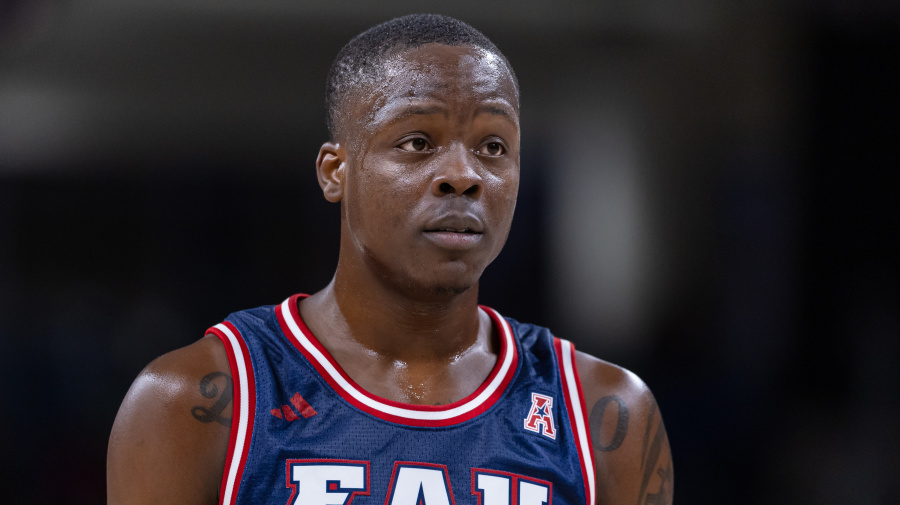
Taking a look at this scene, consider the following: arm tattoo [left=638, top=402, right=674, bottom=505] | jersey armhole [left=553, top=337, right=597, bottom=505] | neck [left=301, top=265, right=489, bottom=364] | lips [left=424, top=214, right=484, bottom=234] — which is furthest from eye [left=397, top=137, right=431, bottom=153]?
arm tattoo [left=638, top=402, right=674, bottom=505]

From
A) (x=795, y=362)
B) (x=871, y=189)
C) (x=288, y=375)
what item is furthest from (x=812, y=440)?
(x=288, y=375)

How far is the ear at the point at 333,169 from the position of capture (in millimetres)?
1457

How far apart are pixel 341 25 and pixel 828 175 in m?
1.84

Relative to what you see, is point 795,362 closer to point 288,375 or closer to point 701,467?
point 701,467

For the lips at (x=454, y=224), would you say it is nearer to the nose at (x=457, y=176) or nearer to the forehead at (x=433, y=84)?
the nose at (x=457, y=176)

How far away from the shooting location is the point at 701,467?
297 cm

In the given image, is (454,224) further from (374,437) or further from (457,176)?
(374,437)

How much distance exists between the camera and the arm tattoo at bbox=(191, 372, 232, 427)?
1.28 metres

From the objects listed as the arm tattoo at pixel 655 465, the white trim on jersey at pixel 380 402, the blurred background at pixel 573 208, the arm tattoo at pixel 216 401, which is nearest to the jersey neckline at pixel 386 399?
the white trim on jersey at pixel 380 402

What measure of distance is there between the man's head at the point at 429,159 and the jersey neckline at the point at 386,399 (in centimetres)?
14

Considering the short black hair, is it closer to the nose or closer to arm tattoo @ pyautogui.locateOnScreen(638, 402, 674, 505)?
the nose

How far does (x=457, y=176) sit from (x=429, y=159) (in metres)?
0.06

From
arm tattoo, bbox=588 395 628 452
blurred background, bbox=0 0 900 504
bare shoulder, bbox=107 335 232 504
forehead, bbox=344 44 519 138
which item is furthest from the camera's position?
blurred background, bbox=0 0 900 504

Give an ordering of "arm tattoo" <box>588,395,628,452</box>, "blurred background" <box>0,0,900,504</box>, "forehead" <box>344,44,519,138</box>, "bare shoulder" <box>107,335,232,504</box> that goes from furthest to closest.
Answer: "blurred background" <box>0,0,900,504</box> < "arm tattoo" <box>588,395,628,452</box> < "forehead" <box>344,44,519,138</box> < "bare shoulder" <box>107,335,232,504</box>
